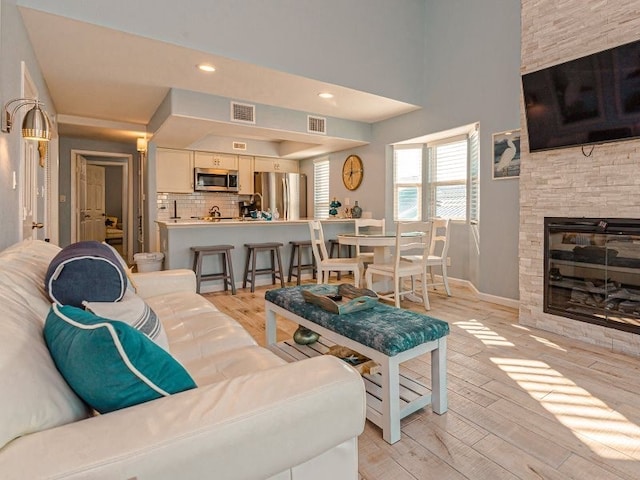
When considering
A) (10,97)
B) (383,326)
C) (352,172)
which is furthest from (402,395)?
(352,172)

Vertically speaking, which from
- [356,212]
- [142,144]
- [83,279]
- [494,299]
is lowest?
[494,299]

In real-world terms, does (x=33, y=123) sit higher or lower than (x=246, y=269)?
higher

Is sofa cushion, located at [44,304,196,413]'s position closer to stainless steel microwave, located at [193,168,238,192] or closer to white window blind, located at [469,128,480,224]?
white window blind, located at [469,128,480,224]

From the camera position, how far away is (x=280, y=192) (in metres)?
7.42

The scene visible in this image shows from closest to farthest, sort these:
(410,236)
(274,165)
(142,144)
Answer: (410,236)
(142,144)
(274,165)

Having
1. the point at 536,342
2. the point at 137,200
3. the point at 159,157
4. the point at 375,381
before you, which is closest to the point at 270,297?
the point at 375,381

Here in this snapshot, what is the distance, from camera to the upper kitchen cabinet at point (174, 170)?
6453 millimetres

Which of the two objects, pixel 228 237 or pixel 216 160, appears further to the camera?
pixel 216 160

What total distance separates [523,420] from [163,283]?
235 centimetres

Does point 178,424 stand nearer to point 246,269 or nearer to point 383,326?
point 383,326

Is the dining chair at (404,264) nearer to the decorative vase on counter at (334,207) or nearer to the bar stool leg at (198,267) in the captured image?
the bar stool leg at (198,267)

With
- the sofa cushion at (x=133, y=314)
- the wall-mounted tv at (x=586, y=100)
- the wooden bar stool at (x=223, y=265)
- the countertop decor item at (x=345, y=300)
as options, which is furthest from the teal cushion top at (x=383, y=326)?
the wooden bar stool at (x=223, y=265)

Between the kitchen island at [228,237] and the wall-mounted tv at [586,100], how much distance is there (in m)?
3.01

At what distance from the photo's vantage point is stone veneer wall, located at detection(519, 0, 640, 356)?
2646 millimetres
